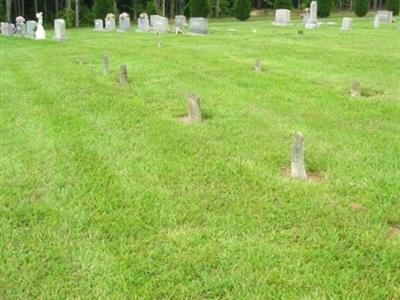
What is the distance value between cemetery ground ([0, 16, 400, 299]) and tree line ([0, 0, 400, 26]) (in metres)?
37.3

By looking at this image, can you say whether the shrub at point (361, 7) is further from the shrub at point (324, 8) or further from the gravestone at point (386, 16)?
the gravestone at point (386, 16)

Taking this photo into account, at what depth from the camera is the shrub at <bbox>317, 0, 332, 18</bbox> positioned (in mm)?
48531

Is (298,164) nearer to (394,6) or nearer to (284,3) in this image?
(284,3)

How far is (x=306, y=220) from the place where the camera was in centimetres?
486

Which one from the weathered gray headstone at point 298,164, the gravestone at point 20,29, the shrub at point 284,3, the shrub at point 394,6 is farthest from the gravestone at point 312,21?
the weathered gray headstone at point 298,164

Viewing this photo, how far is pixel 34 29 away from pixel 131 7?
94.5 ft

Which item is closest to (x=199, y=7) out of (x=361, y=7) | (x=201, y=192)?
(x=361, y=7)

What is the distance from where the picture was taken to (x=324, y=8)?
4872 centimetres

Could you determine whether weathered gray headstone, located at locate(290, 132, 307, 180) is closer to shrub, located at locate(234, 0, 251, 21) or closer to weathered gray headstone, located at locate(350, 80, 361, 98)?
weathered gray headstone, located at locate(350, 80, 361, 98)

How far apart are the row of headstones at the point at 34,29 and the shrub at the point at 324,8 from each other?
91.9 ft

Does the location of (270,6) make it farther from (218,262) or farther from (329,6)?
(218,262)

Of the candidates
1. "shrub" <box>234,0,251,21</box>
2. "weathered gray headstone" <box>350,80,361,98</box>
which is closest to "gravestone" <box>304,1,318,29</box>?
"shrub" <box>234,0,251,21</box>

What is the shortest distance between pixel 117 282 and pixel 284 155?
3.43 m

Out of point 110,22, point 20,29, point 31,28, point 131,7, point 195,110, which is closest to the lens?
point 195,110
